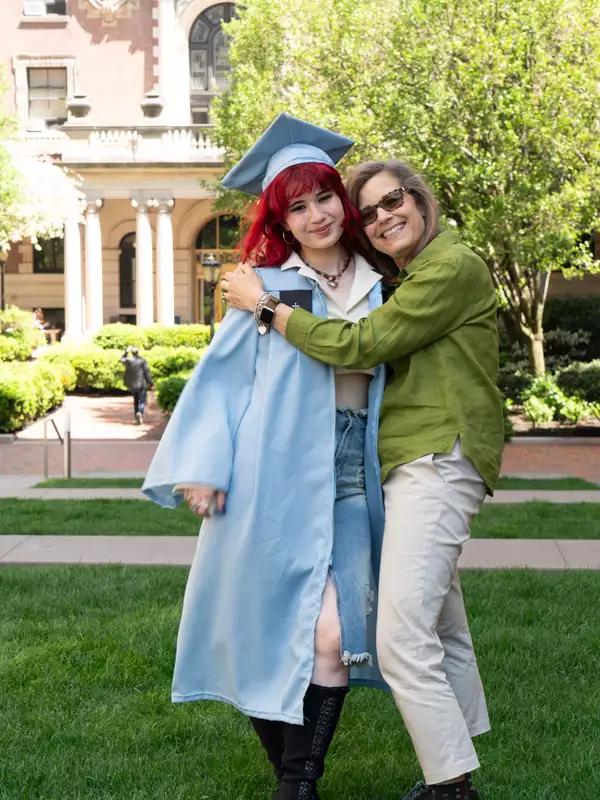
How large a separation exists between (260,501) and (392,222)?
3.07ft

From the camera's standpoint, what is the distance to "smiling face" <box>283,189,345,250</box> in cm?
324

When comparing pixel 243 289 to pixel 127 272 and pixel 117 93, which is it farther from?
pixel 117 93

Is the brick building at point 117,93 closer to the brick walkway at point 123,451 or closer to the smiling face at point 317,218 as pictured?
the brick walkway at point 123,451

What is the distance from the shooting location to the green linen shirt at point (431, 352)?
3068 millimetres

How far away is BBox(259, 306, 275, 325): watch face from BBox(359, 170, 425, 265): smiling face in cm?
40

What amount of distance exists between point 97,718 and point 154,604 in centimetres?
165

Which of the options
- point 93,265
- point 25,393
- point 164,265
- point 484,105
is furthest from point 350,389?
point 93,265

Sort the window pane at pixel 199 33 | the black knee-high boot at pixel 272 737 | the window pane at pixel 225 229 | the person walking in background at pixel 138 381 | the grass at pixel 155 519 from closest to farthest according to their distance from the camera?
the black knee-high boot at pixel 272 737, the grass at pixel 155 519, the person walking in background at pixel 138 381, the window pane at pixel 225 229, the window pane at pixel 199 33

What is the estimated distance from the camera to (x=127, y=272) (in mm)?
40312

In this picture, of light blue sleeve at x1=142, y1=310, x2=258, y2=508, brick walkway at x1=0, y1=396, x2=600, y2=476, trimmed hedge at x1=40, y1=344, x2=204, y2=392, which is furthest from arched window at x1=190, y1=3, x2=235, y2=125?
light blue sleeve at x1=142, y1=310, x2=258, y2=508

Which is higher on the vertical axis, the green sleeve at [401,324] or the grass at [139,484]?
the green sleeve at [401,324]

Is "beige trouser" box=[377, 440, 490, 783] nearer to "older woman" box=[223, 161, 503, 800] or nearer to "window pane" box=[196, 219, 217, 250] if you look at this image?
"older woman" box=[223, 161, 503, 800]

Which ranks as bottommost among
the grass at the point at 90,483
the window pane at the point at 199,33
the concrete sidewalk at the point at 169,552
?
the grass at the point at 90,483

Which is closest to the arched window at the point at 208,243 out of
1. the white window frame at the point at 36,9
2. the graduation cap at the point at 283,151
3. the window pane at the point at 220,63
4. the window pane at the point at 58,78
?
the window pane at the point at 220,63
